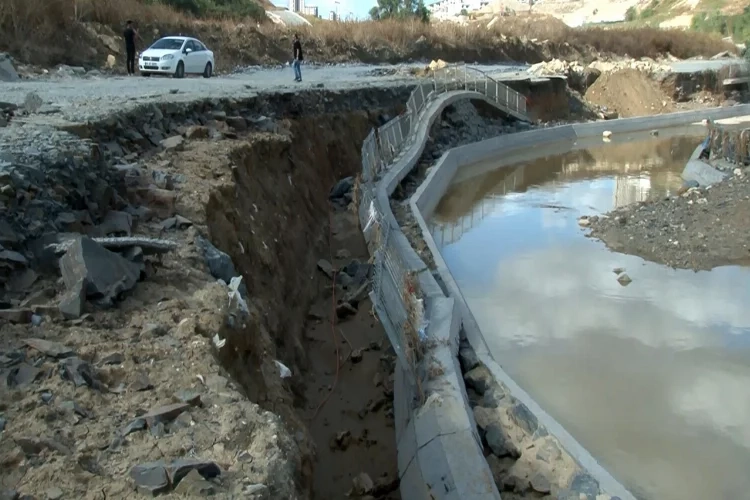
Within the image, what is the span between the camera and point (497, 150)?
2836 cm

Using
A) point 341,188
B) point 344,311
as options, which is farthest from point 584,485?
point 341,188

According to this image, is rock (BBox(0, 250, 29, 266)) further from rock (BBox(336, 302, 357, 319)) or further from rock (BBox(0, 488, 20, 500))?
rock (BBox(336, 302, 357, 319))

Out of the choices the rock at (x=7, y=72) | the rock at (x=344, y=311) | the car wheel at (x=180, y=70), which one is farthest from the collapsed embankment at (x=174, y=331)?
the car wheel at (x=180, y=70)

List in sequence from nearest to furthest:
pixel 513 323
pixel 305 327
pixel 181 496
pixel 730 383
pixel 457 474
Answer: pixel 181 496 < pixel 457 474 < pixel 730 383 < pixel 305 327 < pixel 513 323

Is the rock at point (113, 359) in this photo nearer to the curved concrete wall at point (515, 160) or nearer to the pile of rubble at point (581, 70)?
the curved concrete wall at point (515, 160)

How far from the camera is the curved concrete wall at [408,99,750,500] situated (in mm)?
6844

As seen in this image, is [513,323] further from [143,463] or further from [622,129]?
[622,129]

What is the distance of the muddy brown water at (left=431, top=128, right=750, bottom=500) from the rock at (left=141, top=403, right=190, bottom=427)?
16.1ft

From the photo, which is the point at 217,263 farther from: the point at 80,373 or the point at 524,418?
the point at 524,418

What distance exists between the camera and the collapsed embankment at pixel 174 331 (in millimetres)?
3904

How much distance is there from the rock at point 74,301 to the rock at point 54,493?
1.95 metres

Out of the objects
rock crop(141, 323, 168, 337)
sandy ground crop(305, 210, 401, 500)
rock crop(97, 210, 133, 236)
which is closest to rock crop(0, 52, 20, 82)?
sandy ground crop(305, 210, 401, 500)

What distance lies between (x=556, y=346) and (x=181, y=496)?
7665mm

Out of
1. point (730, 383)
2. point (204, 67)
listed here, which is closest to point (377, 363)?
point (730, 383)
